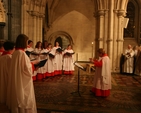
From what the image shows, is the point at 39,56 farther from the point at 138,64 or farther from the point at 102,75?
the point at 138,64

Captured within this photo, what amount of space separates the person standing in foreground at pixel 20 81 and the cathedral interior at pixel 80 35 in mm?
388

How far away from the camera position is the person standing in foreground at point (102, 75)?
487 centimetres

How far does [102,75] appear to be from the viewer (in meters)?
4.84

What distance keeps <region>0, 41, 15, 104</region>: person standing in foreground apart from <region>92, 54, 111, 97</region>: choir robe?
2.69 metres

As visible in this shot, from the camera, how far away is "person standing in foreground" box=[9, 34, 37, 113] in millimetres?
2807

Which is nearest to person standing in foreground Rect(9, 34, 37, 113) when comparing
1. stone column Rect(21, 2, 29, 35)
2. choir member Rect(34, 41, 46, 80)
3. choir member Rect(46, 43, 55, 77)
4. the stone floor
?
the stone floor

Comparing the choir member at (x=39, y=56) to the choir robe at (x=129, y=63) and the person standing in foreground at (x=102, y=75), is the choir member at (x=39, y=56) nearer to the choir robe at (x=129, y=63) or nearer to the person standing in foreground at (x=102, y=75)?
the person standing in foreground at (x=102, y=75)

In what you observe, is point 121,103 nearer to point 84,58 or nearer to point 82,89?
point 82,89

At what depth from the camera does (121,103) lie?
447cm

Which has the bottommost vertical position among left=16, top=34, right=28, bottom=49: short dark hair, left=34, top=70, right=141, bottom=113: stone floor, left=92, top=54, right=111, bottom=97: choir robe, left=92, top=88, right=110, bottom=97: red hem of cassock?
left=34, top=70, right=141, bottom=113: stone floor

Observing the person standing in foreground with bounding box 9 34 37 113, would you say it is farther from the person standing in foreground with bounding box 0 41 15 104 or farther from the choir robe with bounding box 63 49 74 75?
the choir robe with bounding box 63 49 74 75

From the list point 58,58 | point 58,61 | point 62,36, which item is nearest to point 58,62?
point 58,61

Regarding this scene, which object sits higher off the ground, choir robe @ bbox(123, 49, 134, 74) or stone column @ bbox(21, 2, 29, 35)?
stone column @ bbox(21, 2, 29, 35)

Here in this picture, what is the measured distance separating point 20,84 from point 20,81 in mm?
54
